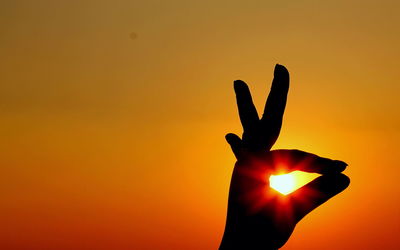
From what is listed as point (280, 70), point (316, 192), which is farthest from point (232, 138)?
point (316, 192)

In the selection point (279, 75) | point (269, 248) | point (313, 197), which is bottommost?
point (269, 248)

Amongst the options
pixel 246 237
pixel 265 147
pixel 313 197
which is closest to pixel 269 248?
pixel 246 237

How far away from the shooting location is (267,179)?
11.6 metres

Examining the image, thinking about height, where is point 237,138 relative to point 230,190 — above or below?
above

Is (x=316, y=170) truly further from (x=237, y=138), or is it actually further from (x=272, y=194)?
(x=237, y=138)

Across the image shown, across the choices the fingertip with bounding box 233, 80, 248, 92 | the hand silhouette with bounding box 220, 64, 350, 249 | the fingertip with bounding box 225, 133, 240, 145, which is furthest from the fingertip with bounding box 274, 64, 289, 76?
the fingertip with bounding box 225, 133, 240, 145

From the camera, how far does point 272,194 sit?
1151 cm

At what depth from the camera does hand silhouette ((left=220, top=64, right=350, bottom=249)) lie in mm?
11117

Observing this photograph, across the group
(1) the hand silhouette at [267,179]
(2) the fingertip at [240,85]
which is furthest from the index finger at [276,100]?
(2) the fingertip at [240,85]

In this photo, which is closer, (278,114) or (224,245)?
(278,114)

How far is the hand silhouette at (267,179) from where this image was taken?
11.1 m

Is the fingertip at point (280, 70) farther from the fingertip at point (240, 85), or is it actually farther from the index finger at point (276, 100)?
the fingertip at point (240, 85)

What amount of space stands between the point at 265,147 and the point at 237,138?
625mm

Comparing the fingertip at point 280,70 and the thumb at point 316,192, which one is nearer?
the fingertip at point 280,70
